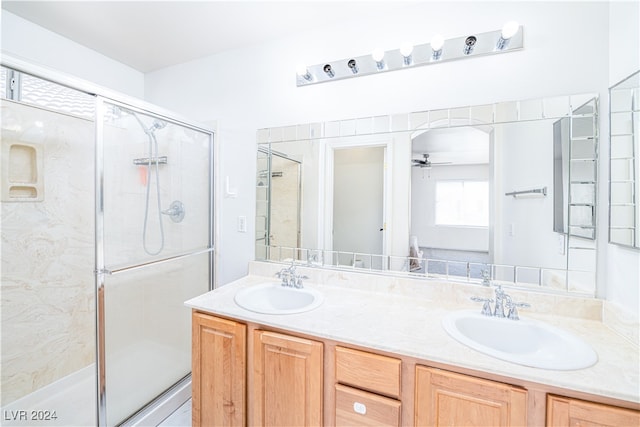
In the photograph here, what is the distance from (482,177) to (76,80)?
6.91 ft

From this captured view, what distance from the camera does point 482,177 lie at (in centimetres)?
148

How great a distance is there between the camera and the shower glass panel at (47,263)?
1.56 metres

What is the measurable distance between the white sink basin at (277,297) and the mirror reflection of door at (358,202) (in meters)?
0.33

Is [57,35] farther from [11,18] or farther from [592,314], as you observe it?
[592,314]

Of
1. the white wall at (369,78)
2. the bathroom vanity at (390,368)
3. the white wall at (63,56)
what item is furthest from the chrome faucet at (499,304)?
the white wall at (63,56)

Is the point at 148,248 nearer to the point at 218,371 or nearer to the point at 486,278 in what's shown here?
the point at 218,371

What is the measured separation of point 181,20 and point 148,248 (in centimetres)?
148

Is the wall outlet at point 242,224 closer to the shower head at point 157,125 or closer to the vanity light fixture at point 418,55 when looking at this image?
the shower head at point 157,125

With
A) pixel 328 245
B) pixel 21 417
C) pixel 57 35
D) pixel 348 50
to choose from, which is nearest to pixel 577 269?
pixel 328 245

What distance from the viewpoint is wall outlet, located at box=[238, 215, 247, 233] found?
204cm

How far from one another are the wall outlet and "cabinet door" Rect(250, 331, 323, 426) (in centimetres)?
93

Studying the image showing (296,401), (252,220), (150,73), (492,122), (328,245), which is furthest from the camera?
(150,73)

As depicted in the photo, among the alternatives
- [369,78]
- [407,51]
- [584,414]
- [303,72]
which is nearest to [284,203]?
[303,72]

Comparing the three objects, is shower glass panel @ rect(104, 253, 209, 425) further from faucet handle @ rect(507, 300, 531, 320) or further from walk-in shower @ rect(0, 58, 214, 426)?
faucet handle @ rect(507, 300, 531, 320)
